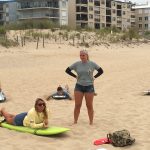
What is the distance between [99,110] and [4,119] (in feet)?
9.74

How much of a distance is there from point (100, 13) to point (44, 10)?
65.0 feet

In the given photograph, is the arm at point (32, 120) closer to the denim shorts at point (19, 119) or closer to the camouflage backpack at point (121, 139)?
the denim shorts at point (19, 119)

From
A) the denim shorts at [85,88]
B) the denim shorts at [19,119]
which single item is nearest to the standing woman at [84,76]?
the denim shorts at [85,88]

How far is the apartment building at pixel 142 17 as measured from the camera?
111000 mm

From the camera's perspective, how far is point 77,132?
8414mm

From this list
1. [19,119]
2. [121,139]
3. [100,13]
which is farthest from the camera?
[100,13]

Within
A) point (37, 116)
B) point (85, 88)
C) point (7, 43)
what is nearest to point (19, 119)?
point (37, 116)

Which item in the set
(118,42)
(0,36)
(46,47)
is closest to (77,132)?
(46,47)

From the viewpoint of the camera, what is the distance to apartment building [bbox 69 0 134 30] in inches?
3501

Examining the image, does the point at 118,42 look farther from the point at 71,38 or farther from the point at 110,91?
the point at 110,91

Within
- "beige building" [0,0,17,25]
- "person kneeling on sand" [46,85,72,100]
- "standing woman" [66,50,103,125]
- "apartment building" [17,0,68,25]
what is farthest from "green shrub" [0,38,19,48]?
"beige building" [0,0,17,25]

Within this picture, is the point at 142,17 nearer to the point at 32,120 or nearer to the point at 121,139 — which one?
the point at 32,120

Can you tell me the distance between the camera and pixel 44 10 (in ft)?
259

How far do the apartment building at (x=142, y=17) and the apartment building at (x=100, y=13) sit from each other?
2.74 metres
